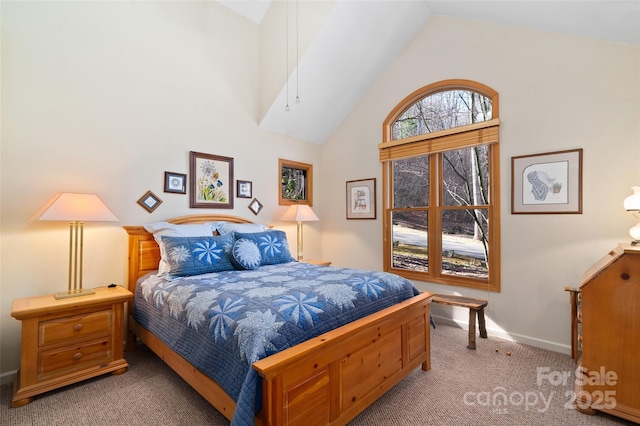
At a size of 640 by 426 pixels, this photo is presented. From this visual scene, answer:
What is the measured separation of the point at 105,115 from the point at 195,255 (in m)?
1.55

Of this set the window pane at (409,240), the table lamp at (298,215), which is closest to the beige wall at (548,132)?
the window pane at (409,240)

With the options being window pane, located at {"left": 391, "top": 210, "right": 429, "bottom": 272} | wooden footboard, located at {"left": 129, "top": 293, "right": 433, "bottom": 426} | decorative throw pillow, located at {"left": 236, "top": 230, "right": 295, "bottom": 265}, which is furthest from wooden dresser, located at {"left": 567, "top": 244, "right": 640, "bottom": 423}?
decorative throw pillow, located at {"left": 236, "top": 230, "right": 295, "bottom": 265}

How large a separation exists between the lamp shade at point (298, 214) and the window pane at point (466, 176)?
171 cm

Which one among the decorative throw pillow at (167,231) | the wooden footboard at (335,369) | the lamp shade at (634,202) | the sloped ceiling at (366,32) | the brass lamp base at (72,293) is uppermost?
the sloped ceiling at (366,32)

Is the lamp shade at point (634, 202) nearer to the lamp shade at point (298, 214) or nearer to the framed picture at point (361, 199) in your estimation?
the framed picture at point (361, 199)

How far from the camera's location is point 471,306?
9.23 ft

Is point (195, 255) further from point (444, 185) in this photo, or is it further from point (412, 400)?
point (444, 185)

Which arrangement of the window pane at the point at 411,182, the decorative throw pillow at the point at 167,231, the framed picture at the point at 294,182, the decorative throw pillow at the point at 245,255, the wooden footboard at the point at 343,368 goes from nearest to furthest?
the wooden footboard at the point at 343,368 → the decorative throw pillow at the point at 167,231 → the decorative throw pillow at the point at 245,255 → the window pane at the point at 411,182 → the framed picture at the point at 294,182

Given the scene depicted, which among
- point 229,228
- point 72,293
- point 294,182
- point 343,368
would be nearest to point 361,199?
point 294,182

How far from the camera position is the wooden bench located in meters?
2.78

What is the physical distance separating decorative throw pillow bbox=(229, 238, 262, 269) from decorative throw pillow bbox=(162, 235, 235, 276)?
0.22 feet

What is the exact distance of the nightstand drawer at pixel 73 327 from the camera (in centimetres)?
204

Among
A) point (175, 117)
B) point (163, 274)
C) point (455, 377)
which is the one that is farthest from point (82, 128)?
point (455, 377)

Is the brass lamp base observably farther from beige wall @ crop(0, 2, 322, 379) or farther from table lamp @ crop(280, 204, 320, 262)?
table lamp @ crop(280, 204, 320, 262)
